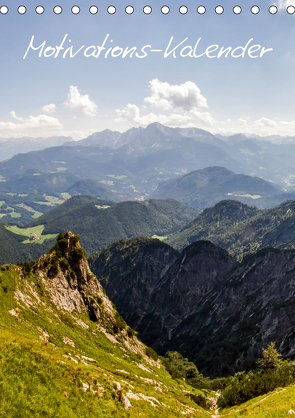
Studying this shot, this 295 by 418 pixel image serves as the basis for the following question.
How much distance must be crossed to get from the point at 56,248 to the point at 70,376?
75.7 meters

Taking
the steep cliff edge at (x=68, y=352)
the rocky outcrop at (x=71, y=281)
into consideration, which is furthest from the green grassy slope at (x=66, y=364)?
the rocky outcrop at (x=71, y=281)

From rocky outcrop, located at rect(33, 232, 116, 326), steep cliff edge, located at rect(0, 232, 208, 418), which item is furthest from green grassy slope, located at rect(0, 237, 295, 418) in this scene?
rocky outcrop, located at rect(33, 232, 116, 326)

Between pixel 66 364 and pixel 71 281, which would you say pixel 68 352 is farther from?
pixel 71 281

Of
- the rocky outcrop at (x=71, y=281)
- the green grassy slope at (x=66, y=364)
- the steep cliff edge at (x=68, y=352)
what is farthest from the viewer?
the rocky outcrop at (x=71, y=281)

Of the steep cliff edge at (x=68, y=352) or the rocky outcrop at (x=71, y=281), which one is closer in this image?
the steep cliff edge at (x=68, y=352)

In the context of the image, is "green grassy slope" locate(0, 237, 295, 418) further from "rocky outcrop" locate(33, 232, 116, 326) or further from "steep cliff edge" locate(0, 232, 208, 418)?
"rocky outcrop" locate(33, 232, 116, 326)

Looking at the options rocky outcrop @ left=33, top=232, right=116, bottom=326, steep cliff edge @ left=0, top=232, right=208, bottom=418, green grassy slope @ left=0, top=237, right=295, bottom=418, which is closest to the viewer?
green grassy slope @ left=0, top=237, right=295, bottom=418

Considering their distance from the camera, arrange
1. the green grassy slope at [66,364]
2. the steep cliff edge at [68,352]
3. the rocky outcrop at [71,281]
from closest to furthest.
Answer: the green grassy slope at [66,364] < the steep cliff edge at [68,352] < the rocky outcrop at [71,281]

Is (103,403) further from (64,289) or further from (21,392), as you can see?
(64,289)

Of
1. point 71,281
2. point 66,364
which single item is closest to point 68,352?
point 66,364

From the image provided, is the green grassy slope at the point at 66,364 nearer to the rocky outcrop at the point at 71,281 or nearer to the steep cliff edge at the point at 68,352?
the steep cliff edge at the point at 68,352

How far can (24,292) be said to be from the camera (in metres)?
68.1

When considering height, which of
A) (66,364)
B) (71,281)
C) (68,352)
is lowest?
(68,352)

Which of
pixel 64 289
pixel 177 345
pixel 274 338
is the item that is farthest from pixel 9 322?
pixel 177 345
